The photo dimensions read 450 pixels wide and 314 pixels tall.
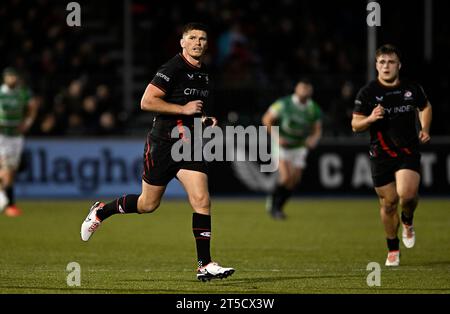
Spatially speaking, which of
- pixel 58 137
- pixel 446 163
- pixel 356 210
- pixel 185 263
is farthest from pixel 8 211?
pixel 446 163

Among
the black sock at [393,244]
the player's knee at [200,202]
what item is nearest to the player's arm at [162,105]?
the player's knee at [200,202]

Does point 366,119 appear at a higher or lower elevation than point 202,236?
higher

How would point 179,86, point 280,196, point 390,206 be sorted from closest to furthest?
point 179,86 < point 390,206 < point 280,196

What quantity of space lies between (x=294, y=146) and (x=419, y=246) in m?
5.29

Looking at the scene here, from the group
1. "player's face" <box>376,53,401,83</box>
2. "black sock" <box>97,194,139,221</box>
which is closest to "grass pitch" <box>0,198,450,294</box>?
"black sock" <box>97,194,139,221</box>

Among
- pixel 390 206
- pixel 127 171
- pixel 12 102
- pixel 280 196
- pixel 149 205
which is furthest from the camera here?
pixel 127 171

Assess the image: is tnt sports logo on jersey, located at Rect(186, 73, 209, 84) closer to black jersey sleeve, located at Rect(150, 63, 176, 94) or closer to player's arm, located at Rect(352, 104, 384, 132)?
black jersey sleeve, located at Rect(150, 63, 176, 94)

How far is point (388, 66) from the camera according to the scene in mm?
11234

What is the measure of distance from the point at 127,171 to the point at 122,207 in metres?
11.2

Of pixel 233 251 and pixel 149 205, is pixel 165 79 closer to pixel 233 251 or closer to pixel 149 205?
pixel 149 205

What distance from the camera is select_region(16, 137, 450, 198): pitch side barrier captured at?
21.8 m

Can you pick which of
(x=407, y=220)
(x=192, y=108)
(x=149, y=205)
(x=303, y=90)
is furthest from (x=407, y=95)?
(x=303, y=90)

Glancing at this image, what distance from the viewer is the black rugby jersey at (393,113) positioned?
11391 millimetres
